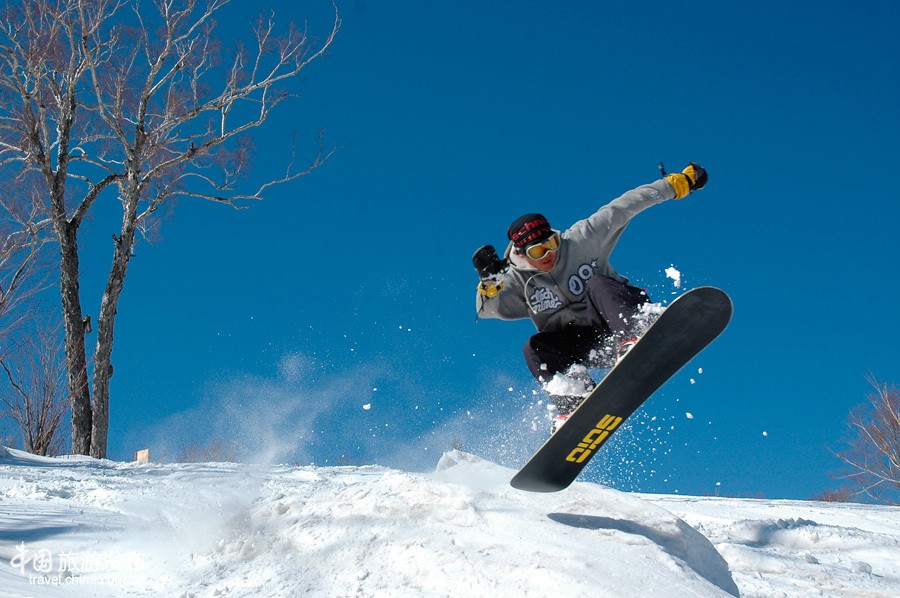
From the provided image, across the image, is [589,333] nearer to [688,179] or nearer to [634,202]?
[634,202]

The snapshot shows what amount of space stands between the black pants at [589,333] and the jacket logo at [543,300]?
0.16 metres

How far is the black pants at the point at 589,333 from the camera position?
129 inches

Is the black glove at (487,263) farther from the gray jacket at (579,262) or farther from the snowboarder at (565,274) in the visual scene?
the gray jacket at (579,262)

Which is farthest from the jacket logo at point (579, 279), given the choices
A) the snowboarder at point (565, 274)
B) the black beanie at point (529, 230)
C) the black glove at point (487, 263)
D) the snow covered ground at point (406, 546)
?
the snow covered ground at point (406, 546)

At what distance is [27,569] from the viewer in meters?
2.21

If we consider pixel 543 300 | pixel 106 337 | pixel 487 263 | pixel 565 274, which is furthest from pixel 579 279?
pixel 106 337

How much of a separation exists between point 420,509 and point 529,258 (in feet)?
5.86

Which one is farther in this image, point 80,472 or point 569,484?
point 80,472

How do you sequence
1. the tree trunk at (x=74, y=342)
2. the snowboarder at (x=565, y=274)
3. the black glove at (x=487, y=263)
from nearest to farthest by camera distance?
the snowboarder at (x=565, y=274)
the black glove at (x=487, y=263)
the tree trunk at (x=74, y=342)

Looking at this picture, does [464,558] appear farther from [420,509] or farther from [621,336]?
[621,336]

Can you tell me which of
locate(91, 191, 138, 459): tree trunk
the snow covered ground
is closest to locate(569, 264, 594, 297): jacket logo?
the snow covered ground

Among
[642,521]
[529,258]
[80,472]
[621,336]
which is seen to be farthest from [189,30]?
[642,521]

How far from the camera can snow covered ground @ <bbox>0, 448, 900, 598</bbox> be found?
1.89 meters

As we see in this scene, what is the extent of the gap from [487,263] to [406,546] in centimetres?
202
